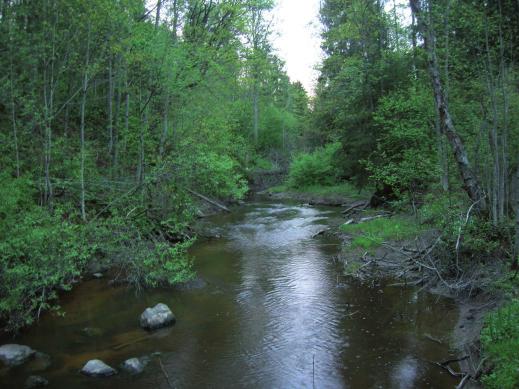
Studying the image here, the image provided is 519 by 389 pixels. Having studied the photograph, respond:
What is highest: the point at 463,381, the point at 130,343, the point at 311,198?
the point at 311,198

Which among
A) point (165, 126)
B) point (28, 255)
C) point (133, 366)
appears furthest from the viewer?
point (165, 126)

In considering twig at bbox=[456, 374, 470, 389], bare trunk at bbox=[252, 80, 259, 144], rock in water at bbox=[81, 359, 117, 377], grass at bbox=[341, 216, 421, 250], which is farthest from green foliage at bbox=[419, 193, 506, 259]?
bare trunk at bbox=[252, 80, 259, 144]

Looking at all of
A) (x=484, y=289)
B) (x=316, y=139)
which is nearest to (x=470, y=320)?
(x=484, y=289)

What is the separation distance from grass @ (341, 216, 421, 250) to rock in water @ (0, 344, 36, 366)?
31.6 ft

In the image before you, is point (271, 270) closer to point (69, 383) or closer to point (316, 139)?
point (69, 383)

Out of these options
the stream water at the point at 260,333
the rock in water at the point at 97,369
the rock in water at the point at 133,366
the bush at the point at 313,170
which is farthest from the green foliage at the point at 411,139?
the bush at the point at 313,170

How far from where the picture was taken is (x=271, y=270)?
14.2 m

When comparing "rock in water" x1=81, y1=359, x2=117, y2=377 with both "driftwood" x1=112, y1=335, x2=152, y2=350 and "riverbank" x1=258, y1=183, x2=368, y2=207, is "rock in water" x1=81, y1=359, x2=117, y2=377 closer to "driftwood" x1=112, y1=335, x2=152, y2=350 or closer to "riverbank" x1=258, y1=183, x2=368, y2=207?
"driftwood" x1=112, y1=335, x2=152, y2=350

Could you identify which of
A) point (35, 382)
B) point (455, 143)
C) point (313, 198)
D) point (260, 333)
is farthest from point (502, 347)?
point (313, 198)

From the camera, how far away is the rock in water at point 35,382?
24.3 ft

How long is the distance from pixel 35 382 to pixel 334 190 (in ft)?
90.6

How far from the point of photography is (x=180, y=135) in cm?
1869

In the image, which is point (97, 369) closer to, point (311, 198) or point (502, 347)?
point (502, 347)

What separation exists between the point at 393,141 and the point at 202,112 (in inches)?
341
